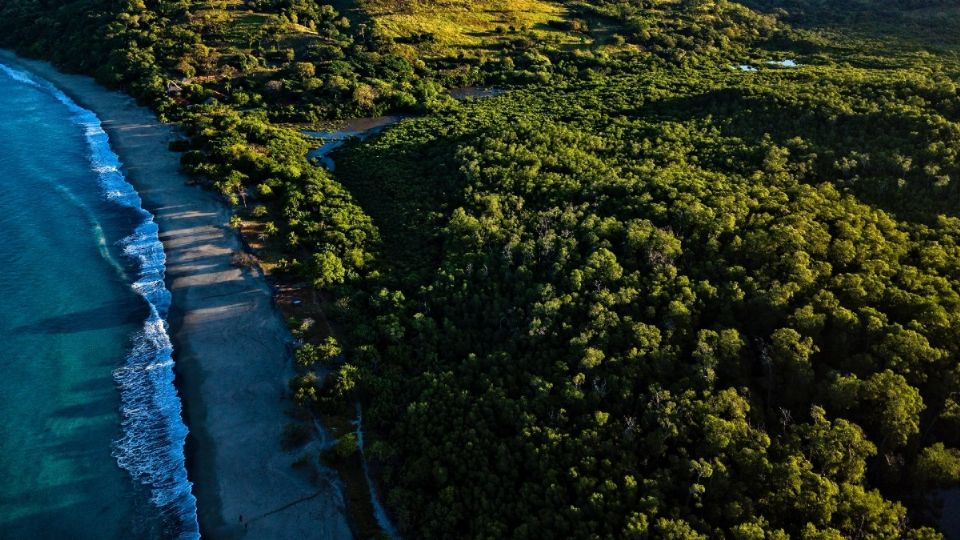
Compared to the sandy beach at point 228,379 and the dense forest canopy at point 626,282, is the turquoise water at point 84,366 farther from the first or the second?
the dense forest canopy at point 626,282

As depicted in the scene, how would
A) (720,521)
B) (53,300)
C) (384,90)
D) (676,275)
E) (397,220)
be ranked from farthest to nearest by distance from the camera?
(384,90) < (397,220) < (53,300) < (676,275) < (720,521)

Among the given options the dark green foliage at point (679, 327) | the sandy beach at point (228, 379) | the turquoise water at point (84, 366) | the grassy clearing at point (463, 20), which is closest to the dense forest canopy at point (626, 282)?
the dark green foliage at point (679, 327)

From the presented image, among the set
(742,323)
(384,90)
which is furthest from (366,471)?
(384,90)

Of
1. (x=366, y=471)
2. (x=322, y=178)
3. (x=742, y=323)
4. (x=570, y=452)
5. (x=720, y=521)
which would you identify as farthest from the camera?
(x=322, y=178)

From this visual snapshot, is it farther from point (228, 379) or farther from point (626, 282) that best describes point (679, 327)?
point (228, 379)

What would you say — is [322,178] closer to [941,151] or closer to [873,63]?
[941,151]

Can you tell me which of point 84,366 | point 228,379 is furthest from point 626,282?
point 84,366

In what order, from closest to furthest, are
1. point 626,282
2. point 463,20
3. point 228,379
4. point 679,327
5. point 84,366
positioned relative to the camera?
point 679,327
point 626,282
point 228,379
point 84,366
point 463,20
